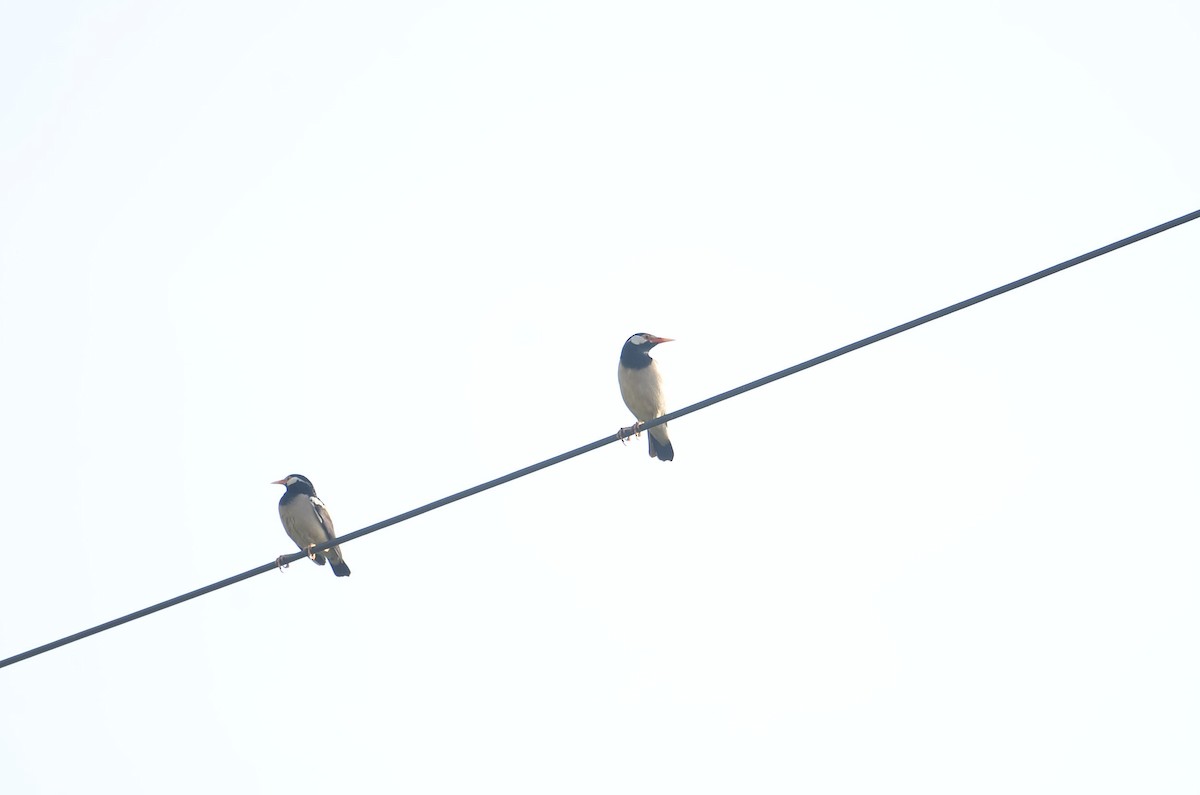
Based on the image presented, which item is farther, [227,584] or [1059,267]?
[227,584]

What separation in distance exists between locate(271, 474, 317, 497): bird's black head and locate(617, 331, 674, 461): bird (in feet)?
8.28

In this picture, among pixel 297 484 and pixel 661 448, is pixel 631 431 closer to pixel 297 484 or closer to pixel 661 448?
pixel 661 448

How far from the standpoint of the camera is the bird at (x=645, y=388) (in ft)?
36.7

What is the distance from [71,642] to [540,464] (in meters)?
2.12

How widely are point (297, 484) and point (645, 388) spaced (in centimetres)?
279

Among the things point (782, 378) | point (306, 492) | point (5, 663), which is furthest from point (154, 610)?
point (306, 492)

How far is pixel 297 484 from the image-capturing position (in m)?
11.6

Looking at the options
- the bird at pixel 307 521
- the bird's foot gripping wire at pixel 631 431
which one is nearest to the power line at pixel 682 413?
the bird's foot gripping wire at pixel 631 431

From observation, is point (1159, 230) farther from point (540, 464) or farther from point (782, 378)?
point (540, 464)

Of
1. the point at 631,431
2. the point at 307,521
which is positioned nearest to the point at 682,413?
the point at 631,431

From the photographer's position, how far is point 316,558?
11383 mm

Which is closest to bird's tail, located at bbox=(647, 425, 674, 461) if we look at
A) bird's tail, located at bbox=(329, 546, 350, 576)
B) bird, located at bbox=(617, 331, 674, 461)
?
bird, located at bbox=(617, 331, 674, 461)

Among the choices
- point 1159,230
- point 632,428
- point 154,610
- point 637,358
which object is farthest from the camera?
point 637,358

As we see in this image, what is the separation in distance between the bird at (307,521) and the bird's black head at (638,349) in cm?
257
